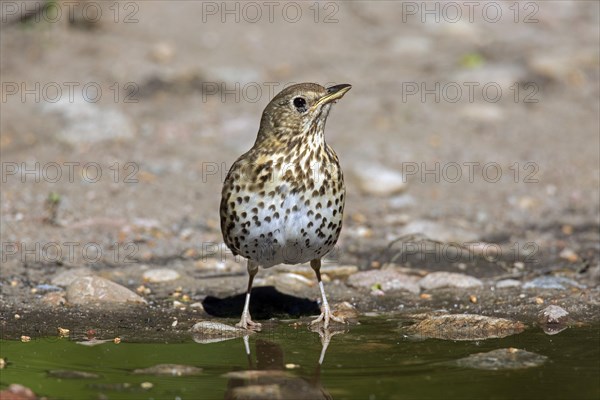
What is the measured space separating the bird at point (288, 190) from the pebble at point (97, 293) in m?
1.18

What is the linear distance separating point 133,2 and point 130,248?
731 cm

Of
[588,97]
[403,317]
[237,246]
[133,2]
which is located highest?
[133,2]

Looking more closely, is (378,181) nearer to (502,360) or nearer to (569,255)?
(569,255)

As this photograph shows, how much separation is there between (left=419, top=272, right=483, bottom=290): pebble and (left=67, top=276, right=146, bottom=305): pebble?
2.36 metres

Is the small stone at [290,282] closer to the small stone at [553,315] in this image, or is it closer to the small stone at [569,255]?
the small stone at [553,315]

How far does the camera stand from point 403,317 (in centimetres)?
788

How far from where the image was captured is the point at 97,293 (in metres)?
8.29

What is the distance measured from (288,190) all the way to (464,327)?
150 cm

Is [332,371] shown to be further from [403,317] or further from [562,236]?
[562,236]

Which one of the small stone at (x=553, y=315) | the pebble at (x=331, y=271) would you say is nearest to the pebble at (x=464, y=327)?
the small stone at (x=553, y=315)

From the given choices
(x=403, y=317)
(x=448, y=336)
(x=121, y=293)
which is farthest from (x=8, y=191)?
(x=448, y=336)

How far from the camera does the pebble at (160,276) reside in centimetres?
912

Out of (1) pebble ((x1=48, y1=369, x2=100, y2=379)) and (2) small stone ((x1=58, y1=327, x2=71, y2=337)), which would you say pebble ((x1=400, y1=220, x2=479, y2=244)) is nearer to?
(2) small stone ((x1=58, y1=327, x2=71, y2=337))

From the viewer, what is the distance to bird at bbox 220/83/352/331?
7297 millimetres
